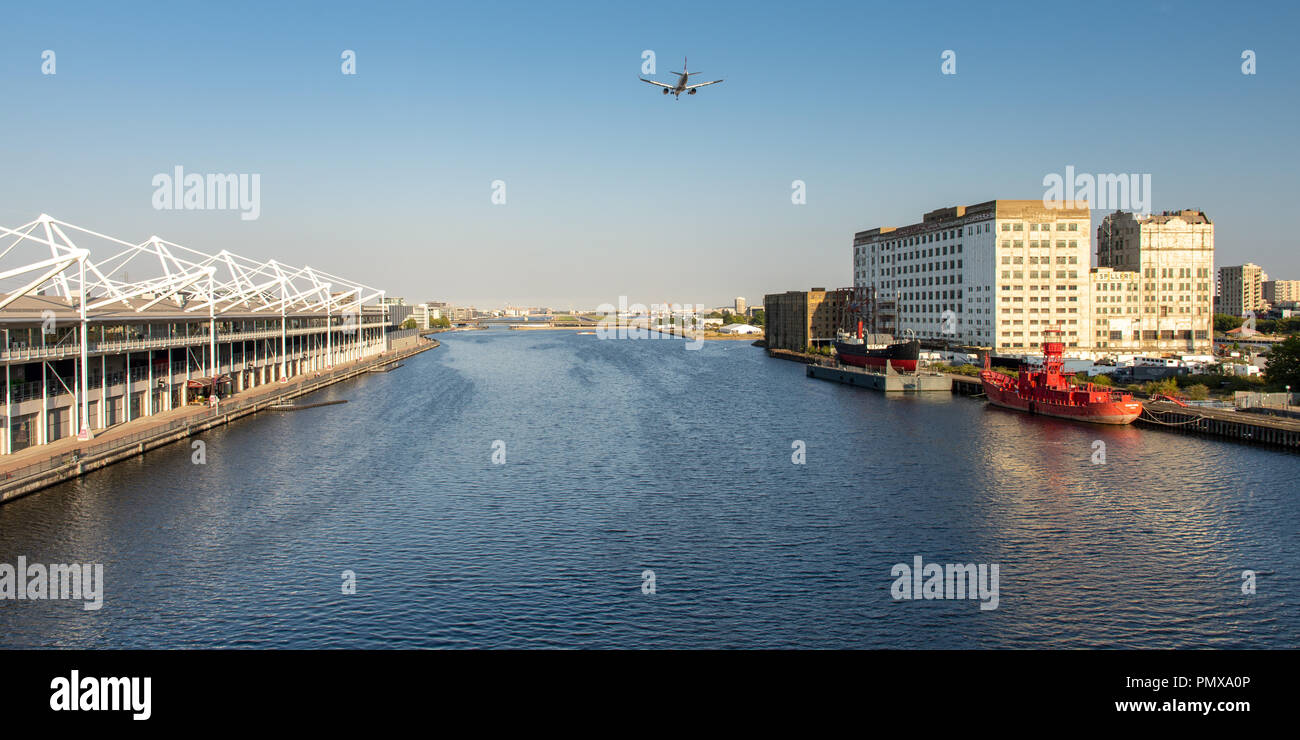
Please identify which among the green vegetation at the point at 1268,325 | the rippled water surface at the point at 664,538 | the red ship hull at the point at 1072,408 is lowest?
the rippled water surface at the point at 664,538

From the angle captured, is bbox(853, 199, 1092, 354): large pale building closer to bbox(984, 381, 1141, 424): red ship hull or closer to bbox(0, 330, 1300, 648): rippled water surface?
bbox(984, 381, 1141, 424): red ship hull

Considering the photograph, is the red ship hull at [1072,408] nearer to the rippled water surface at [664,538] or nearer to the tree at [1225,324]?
the rippled water surface at [664,538]

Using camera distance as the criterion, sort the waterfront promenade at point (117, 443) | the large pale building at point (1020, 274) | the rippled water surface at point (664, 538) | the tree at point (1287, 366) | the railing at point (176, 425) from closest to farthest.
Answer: the rippled water surface at point (664, 538) < the waterfront promenade at point (117, 443) < the railing at point (176, 425) < the tree at point (1287, 366) < the large pale building at point (1020, 274)

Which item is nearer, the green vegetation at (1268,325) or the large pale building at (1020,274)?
the large pale building at (1020,274)

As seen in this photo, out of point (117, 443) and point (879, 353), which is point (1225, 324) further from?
point (117, 443)

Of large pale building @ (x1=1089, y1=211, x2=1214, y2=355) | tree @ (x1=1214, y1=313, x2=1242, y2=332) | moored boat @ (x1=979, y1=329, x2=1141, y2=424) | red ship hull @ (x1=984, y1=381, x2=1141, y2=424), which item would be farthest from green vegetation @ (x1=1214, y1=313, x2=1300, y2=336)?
red ship hull @ (x1=984, y1=381, x2=1141, y2=424)

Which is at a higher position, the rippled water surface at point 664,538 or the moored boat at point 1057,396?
the moored boat at point 1057,396

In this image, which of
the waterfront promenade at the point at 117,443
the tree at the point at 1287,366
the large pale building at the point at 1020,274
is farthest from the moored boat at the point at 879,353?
the waterfront promenade at the point at 117,443
